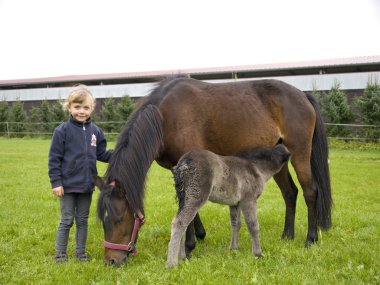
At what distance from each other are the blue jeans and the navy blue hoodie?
175 mm

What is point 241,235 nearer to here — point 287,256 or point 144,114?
point 287,256

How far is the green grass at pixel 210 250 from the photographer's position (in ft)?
11.6

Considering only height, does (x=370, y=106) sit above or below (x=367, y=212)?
above

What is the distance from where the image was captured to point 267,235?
530 centimetres

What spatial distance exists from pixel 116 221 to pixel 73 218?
909 millimetres

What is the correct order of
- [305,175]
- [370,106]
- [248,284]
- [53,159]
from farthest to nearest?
[370,106] → [305,175] → [53,159] → [248,284]

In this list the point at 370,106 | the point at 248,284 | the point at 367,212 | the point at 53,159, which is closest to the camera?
the point at 248,284

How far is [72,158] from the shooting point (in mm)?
4215

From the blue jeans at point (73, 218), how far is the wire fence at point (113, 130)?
17.8 m

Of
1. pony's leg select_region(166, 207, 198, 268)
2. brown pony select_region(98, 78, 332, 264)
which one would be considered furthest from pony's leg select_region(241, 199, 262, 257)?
brown pony select_region(98, 78, 332, 264)

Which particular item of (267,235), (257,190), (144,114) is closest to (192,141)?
(144,114)

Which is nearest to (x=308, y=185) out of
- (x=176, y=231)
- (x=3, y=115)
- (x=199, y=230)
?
(x=199, y=230)

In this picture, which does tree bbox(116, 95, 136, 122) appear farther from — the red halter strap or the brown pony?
the red halter strap

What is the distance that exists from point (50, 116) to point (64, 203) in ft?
96.8
